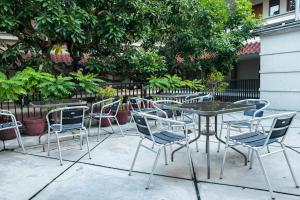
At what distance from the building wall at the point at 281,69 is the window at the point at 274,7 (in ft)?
29.6

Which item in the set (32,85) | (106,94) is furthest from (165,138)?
(106,94)

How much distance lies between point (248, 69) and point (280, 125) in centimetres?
1496

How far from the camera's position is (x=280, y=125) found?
3166mm

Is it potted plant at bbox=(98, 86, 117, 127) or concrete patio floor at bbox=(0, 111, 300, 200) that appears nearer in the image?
concrete patio floor at bbox=(0, 111, 300, 200)

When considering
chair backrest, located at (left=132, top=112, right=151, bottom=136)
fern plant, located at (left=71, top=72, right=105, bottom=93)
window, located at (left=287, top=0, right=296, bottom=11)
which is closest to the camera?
chair backrest, located at (left=132, top=112, right=151, bottom=136)

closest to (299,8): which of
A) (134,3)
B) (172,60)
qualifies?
(172,60)

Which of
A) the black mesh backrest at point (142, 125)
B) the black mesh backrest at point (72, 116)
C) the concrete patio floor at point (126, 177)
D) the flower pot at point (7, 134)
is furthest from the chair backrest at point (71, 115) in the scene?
the flower pot at point (7, 134)

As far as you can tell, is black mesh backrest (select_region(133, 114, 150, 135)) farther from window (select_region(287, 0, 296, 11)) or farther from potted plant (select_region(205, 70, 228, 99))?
window (select_region(287, 0, 296, 11))

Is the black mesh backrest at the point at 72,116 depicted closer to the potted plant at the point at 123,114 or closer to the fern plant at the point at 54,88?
the fern plant at the point at 54,88

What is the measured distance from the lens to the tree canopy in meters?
6.53

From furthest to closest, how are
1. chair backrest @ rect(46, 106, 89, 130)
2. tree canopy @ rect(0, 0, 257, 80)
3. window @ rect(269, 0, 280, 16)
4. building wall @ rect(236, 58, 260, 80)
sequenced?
window @ rect(269, 0, 280, 16), building wall @ rect(236, 58, 260, 80), tree canopy @ rect(0, 0, 257, 80), chair backrest @ rect(46, 106, 89, 130)

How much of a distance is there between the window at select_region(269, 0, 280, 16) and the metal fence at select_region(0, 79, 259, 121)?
306 inches

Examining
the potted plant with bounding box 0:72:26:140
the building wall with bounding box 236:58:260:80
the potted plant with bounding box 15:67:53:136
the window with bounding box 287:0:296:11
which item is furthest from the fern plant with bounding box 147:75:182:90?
the window with bounding box 287:0:296:11

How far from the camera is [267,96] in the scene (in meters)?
9.74
